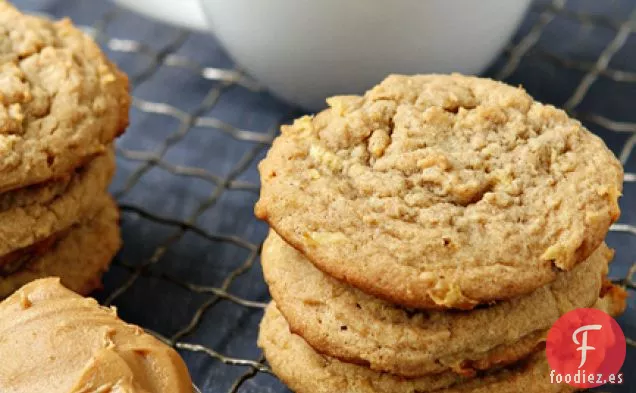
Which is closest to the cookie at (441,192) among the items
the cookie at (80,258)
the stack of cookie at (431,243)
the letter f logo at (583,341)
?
the stack of cookie at (431,243)

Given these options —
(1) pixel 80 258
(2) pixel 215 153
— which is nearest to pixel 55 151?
(1) pixel 80 258

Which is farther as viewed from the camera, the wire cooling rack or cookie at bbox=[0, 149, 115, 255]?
the wire cooling rack

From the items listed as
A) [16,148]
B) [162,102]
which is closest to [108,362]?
[16,148]

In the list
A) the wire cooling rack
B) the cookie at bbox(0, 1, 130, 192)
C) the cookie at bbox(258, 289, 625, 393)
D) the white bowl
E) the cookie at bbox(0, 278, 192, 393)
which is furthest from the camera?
the white bowl

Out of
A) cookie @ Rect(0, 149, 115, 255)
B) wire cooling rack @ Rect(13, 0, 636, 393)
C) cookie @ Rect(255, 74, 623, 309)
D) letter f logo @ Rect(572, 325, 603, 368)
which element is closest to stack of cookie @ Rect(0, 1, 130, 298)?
cookie @ Rect(0, 149, 115, 255)

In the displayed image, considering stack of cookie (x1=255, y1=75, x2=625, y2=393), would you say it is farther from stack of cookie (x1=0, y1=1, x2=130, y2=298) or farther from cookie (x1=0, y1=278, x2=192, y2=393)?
stack of cookie (x1=0, y1=1, x2=130, y2=298)

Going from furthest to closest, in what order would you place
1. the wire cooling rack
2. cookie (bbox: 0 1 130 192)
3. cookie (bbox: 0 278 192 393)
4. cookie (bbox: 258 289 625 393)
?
1. the wire cooling rack
2. cookie (bbox: 0 1 130 192)
3. cookie (bbox: 258 289 625 393)
4. cookie (bbox: 0 278 192 393)
